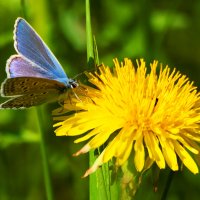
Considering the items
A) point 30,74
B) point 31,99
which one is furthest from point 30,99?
point 30,74

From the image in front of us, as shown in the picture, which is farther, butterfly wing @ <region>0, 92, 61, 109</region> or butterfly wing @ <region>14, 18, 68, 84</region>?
butterfly wing @ <region>14, 18, 68, 84</region>

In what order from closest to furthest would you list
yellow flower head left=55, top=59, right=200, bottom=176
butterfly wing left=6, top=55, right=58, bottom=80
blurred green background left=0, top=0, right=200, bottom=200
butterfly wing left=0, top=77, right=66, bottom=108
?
yellow flower head left=55, top=59, right=200, bottom=176
butterfly wing left=0, top=77, right=66, bottom=108
butterfly wing left=6, top=55, right=58, bottom=80
blurred green background left=0, top=0, right=200, bottom=200

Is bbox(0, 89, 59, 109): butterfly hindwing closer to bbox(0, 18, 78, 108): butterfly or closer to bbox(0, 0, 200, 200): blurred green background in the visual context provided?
bbox(0, 18, 78, 108): butterfly

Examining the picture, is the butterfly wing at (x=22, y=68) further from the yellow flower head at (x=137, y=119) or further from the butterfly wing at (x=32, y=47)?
the yellow flower head at (x=137, y=119)

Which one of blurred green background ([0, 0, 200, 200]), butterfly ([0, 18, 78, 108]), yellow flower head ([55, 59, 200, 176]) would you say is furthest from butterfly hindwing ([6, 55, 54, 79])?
blurred green background ([0, 0, 200, 200])

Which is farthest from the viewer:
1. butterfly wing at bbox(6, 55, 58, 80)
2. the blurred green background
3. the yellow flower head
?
the blurred green background

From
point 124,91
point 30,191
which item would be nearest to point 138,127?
point 124,91

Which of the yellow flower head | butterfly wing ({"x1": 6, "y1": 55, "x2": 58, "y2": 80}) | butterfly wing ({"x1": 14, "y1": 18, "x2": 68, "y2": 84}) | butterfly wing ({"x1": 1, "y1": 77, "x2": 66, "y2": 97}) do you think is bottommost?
the yellow flower head

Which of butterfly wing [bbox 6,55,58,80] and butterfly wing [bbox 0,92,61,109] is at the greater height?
butterfly wing [bbox 6,55,58,80]
